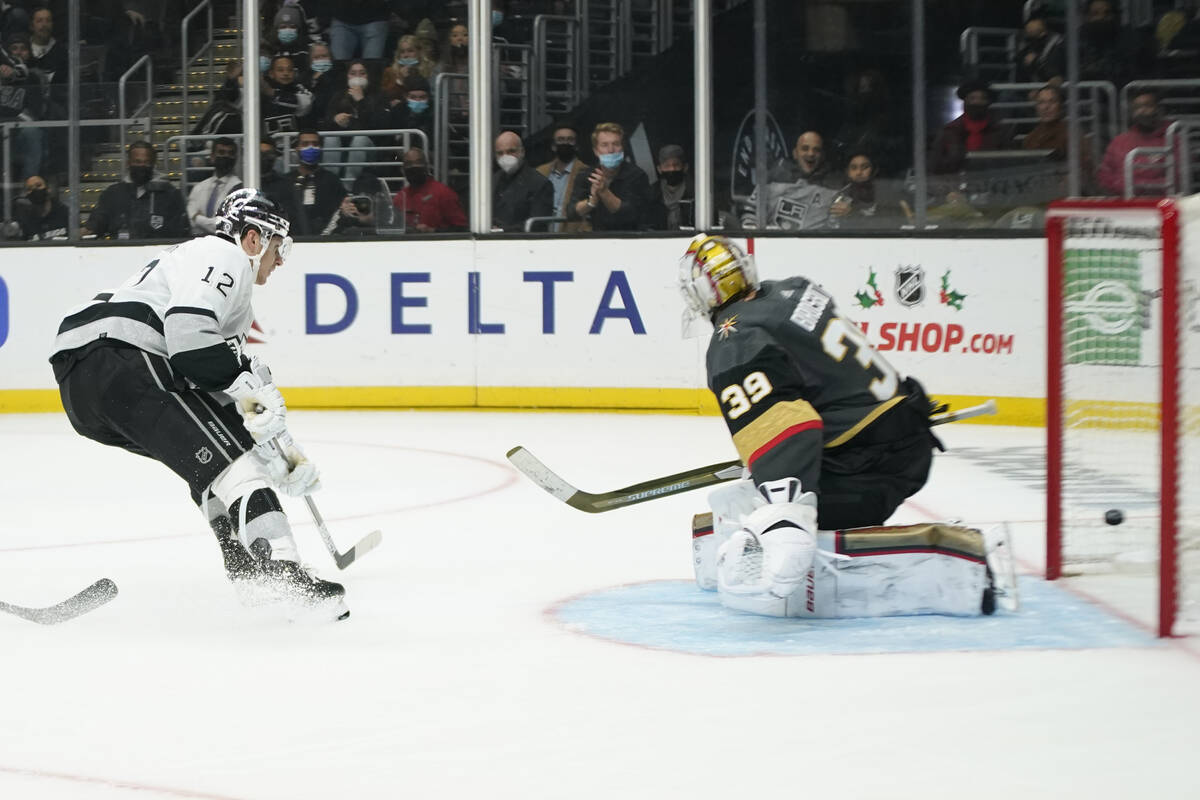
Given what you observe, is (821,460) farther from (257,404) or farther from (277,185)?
(277,185)

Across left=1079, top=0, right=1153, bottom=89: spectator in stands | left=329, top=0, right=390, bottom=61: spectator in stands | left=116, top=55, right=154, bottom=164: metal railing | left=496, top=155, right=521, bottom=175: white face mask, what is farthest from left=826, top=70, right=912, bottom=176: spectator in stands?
left=116, top=55, right=154, bottom=164: metal railing

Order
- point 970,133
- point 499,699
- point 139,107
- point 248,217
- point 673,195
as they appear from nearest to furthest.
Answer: point 499,699 < point 248,217 < point 970,133 < point 673,195 < point 139,107

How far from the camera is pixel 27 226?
9.29 m

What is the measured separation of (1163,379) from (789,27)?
5.53m

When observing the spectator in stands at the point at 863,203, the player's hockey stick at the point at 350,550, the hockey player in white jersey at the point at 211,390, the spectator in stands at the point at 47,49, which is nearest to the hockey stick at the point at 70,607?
the hockey player in white jersey at the point at 211,390

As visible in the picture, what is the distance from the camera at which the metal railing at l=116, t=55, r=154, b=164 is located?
9406mm

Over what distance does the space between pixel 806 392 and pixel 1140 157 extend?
4.97 m

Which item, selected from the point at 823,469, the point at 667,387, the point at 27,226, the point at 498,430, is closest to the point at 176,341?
the point at 823,469

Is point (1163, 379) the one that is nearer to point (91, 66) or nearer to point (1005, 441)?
point (1005, 441)

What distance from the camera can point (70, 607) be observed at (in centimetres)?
382

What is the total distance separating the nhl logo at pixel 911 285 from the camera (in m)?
8.07

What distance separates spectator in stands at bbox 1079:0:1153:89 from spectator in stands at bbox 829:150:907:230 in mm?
1114

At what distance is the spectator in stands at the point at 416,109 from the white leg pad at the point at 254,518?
5.68m

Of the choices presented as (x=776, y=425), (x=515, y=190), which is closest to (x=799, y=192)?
(x=515, y=190)
